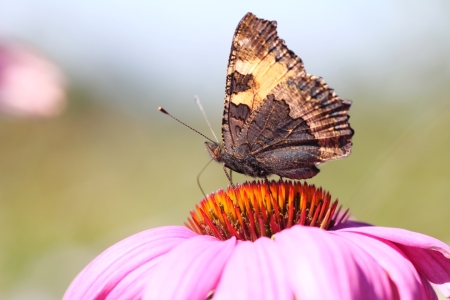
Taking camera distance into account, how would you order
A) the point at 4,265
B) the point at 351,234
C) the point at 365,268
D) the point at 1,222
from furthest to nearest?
1. the point at 1,222
2. the point at 4,265
3. the point at 351,234
4. the point at 365,268

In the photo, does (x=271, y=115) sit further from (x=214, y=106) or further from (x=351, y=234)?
(x=214, y=106)

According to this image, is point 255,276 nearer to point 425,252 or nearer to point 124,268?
point 124,268

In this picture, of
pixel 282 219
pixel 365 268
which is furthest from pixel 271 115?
pixel 365 268

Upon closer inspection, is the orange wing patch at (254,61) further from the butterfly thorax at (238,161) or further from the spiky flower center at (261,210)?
the spiky flower center at (261,210)

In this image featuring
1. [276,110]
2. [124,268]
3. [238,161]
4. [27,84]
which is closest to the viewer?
[124,268]

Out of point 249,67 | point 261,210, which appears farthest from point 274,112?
point 261,210

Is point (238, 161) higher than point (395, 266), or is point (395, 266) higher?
point (395, 266)
